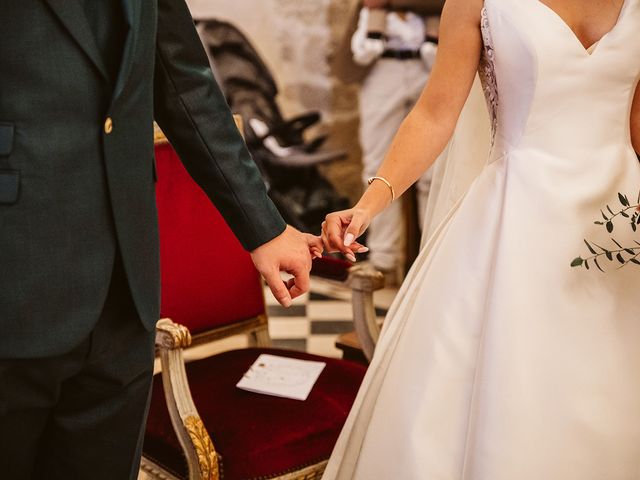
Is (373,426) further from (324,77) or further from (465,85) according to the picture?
(324,77)

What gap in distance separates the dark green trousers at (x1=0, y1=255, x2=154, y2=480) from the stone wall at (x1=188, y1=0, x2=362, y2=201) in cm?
519

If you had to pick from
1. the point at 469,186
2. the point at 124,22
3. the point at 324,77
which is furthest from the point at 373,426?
the point at 324,77

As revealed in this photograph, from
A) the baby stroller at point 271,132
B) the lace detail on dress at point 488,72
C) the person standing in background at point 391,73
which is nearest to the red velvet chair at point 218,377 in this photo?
the lace detail on dress at point 488,72

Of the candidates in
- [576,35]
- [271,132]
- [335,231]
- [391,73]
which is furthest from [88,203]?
[271,132]

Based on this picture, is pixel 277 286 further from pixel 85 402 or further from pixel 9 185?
pixel 9 185

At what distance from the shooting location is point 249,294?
8.72 feet

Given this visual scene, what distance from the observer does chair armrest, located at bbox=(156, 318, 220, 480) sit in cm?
198

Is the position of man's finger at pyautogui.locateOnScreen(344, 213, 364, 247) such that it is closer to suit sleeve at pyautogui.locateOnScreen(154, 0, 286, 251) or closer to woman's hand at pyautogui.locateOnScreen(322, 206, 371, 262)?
woman's hand at pyautogui.locateOnScreen(322, 206, 371, 262)

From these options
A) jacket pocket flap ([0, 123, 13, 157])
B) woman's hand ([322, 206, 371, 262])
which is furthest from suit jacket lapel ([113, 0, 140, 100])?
woman's hand ([322, 206, 371, 262])

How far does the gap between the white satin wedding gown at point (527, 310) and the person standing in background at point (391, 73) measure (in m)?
3.21

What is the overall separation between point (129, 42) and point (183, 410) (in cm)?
107

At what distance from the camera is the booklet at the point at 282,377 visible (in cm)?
227

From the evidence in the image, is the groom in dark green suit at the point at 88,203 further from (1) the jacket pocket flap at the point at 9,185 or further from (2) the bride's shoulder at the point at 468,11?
(2) the bride's shoulder at the point at 468,11

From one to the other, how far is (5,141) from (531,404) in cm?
112
